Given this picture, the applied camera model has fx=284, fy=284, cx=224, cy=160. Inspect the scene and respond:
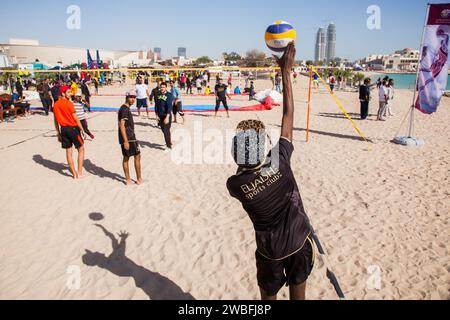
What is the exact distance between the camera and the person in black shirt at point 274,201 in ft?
5.86

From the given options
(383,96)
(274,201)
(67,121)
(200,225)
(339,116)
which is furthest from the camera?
(339,116)

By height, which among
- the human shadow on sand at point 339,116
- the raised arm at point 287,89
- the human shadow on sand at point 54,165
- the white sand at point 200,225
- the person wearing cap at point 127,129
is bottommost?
the white sand at point 200,225

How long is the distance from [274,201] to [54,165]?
7.40 metres

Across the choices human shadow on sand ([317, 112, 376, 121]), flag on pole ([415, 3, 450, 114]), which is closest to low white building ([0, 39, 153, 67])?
human shadow on sand ([317, 112, 376, 121])

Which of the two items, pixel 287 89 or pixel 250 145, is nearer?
pixel 250 145

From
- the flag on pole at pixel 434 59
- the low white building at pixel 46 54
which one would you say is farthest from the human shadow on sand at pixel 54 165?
the low white building at pixel 46 54

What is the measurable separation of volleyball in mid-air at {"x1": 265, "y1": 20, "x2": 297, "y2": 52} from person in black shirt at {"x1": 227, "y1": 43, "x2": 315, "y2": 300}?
191cm

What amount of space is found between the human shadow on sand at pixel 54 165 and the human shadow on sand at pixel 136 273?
11.6 feet

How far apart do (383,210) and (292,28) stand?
348 cm

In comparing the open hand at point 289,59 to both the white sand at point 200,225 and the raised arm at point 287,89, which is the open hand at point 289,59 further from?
the white sand at point 200,225

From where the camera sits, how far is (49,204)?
540 centimetres

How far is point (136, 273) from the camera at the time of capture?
11.8 ft

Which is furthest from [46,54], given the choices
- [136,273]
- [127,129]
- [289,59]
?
[289,59]

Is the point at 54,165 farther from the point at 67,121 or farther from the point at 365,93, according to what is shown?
the point at 365,93
